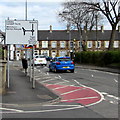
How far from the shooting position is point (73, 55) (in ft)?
182

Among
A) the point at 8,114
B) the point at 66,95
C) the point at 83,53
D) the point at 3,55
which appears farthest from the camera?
the point at 83,53

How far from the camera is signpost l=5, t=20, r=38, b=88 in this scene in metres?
14.3

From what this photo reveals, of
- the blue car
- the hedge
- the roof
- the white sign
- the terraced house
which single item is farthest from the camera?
the roof

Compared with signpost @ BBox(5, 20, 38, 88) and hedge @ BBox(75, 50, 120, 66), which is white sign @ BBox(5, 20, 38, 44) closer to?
signpost @ BBox(5, 20, 38, 88)

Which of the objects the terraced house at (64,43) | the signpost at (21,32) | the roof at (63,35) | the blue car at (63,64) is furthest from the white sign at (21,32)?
the roof at (63,35)

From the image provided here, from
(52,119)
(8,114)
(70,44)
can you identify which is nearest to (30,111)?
(8,114)

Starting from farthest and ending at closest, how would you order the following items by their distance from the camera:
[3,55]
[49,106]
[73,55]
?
[73,55]
[3,55]
[49,106]

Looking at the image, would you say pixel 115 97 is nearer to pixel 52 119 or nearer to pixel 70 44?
pixel 52 119

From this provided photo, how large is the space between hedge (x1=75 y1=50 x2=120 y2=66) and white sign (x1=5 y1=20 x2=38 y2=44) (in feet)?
69.9

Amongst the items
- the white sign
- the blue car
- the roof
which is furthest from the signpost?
the roof

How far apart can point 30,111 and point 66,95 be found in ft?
13.3

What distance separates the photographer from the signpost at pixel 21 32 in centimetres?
1433

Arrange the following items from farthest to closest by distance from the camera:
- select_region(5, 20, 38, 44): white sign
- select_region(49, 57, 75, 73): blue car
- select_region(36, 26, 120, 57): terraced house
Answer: select_region(36, 26, 120, 57): terraced house
select_region(49, 57, 75, 73): blue car
select_region(5, 20, 38, 44): white sign

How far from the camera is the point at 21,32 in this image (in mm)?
14555
